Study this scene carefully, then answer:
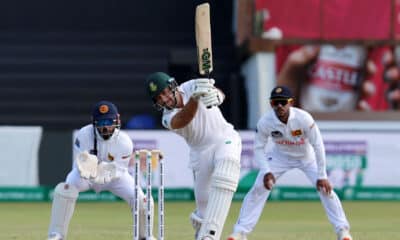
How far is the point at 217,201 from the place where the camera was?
7.71 m

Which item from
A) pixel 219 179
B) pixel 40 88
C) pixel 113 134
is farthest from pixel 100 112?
pixel 40 88

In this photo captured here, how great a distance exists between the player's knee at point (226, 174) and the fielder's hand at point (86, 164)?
957 mm

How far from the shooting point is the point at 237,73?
69.7ft

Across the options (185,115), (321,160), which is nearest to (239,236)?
(321,160)

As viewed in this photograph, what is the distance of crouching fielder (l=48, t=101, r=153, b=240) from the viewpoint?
27.0ft

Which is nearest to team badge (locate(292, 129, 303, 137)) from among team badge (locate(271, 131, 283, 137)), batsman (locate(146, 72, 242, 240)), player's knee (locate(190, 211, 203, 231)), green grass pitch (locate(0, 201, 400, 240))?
team badge (locate(271, 131, 283, 137))

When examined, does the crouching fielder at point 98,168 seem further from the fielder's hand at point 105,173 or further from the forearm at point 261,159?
the forearm at point 261,159

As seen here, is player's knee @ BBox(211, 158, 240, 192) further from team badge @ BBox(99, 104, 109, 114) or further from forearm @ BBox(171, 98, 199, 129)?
team badge @ BBox(99, 104, 109, 114)

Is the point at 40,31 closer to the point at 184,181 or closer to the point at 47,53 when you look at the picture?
the point at 47,53

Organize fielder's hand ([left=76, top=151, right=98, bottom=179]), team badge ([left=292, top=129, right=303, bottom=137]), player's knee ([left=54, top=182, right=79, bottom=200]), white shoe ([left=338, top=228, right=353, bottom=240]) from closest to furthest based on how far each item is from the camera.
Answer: fielder's hand ([left=76, top=151, right=98, bottom=179]), player's knee ([left=54, top=182, right=79, bottom=200]), white shoe ([left=338, top=228, right=353, bottom=240]), team badge ([left=292, top=129, right=303, bottom=137])

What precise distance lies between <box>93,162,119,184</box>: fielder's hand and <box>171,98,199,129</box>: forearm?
89 centimetres

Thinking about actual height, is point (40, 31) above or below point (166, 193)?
above

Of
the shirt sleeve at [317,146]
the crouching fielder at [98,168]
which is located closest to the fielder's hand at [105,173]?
the crouching fielder at [98,168]

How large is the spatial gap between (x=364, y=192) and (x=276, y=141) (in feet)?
23.3
